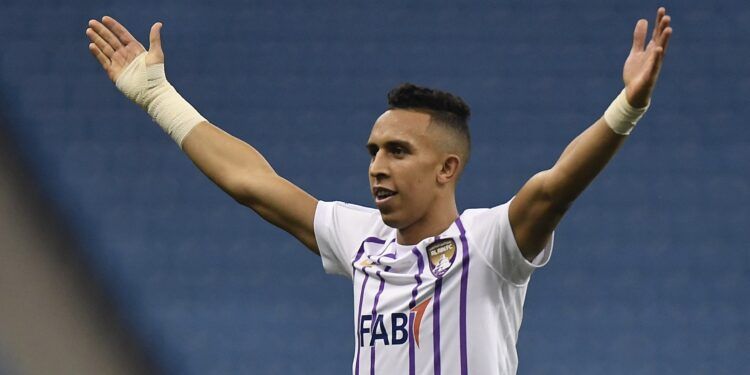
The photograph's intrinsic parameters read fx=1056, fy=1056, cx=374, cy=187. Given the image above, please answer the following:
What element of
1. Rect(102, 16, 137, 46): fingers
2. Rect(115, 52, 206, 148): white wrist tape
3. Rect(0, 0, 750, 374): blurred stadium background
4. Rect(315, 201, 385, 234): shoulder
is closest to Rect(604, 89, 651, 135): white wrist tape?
Rect(315, 201, 385, 234): shoulder

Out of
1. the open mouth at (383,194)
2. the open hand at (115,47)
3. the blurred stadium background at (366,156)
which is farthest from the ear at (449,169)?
the blurred stadium background at (366,156)

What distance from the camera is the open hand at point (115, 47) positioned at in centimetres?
273

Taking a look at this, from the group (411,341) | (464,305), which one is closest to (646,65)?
(464,305)

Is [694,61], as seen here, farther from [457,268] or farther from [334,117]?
[457,268]

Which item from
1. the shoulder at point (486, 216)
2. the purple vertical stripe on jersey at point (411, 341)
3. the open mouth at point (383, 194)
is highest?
the open mouth at point (383, 194)

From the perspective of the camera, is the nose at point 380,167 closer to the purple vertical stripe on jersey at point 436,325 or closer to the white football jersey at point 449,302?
the white football jersey at point 449,302

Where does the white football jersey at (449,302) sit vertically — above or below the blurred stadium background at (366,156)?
below

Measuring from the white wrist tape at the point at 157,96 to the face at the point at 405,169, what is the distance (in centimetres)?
58

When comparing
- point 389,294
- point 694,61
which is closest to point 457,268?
point 389,294

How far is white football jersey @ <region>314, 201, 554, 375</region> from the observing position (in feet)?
7.18

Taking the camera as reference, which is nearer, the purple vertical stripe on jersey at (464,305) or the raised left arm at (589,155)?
the raised left arm at (589,155)

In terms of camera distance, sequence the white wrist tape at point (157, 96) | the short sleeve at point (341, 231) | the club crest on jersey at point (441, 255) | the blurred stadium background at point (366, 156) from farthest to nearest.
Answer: the blurred stadium background at point (366, 156), the white wrist tape at point (157, 96), the short sleeve at point (341, 231), the club crest on jersey at point (441, 255)

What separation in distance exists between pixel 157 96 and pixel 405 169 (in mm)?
757

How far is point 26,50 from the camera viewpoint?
573cm
